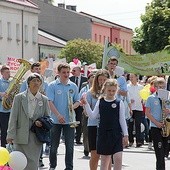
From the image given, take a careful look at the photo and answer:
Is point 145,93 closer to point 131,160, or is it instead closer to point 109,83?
point 131,160

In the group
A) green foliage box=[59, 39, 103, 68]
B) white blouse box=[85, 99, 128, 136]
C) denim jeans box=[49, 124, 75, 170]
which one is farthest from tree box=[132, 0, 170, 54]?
white blouse box=[85, 99, 128, 136]

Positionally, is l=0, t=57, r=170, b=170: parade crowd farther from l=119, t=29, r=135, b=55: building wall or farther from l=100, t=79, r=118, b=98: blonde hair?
l=119, t=29, r=135, b=55: building wall

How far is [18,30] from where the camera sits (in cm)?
7812

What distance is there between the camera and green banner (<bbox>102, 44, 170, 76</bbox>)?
22.6 meters

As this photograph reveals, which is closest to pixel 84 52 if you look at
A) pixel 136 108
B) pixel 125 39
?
A: pixel 125 39

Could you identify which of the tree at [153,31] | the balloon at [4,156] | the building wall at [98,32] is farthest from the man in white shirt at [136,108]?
the building wall at [98,32]

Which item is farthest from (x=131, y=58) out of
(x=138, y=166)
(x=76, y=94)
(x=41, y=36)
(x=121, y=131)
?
(x=41, y=36)

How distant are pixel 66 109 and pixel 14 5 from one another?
62.9 m

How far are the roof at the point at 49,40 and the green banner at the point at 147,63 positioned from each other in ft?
198

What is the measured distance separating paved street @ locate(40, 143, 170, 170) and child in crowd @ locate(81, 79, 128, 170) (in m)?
3.40

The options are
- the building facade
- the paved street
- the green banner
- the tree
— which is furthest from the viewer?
the building facade

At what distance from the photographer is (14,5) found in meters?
76.4

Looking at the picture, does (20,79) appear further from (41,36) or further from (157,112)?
(41,36)

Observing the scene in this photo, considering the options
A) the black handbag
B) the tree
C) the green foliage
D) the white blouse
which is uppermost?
the tree
